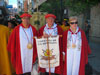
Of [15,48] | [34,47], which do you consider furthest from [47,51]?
[15,48]

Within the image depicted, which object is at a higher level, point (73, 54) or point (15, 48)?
point (15, 48)

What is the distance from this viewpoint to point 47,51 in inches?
134

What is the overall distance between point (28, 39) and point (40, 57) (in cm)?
60

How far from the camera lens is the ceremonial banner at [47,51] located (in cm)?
334

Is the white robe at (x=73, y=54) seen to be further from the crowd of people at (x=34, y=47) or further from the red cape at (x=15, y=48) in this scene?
the red cape at (x=15, y=48)

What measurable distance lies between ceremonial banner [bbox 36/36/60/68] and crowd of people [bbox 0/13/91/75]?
21cm

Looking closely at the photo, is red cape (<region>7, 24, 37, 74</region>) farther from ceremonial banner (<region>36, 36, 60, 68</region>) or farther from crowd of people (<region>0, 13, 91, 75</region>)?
ceremonial banner (<region>36, 36, 60, 68</region>)

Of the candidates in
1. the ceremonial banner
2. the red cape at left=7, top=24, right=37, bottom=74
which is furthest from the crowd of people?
the ceremonial banner

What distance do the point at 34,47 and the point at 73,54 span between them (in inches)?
43.5

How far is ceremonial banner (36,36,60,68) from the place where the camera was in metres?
3.34

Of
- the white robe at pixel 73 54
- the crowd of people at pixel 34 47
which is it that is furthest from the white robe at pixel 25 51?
the white robe at pixel 73 54

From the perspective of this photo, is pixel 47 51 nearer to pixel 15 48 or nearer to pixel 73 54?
pixel 73 54

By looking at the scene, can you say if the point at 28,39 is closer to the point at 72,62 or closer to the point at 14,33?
the point at 14,33

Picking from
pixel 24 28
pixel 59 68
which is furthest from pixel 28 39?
pixel 59 68
